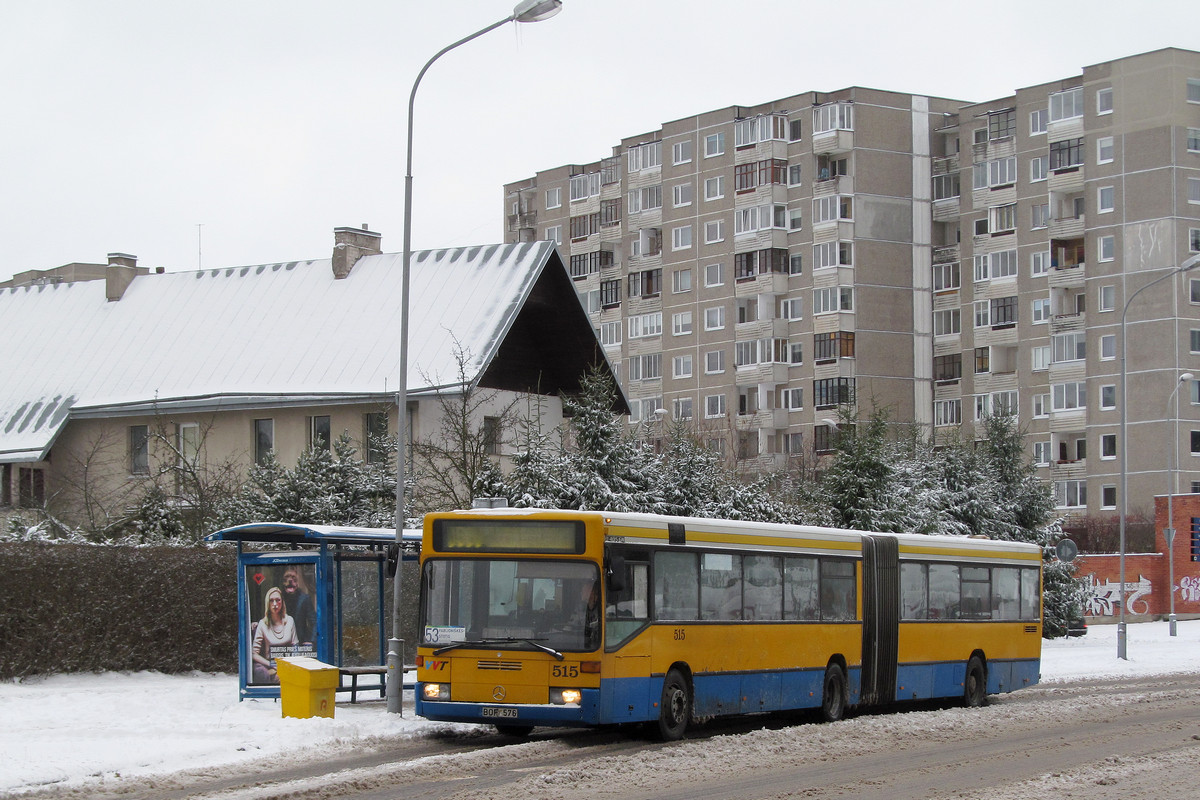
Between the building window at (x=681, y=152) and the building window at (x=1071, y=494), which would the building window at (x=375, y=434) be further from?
the building window at (x=681, y=152)

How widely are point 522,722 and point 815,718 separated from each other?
651 centimetres

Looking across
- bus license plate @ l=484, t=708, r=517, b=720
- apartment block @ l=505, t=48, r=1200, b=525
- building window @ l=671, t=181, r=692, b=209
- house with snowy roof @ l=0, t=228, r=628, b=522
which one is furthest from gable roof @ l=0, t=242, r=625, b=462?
building window @ l=671, t=181, r=692, b=209

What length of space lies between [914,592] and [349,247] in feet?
101

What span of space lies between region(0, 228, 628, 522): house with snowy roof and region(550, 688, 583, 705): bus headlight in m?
25.8

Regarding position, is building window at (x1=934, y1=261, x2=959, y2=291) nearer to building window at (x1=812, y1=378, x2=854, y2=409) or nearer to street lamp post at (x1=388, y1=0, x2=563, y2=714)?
building window at (x1=812, y1=378, x2=854, y2=409)

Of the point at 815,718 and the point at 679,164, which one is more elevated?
the point at 679,164

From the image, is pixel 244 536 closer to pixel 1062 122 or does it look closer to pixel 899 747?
pixel 899 747

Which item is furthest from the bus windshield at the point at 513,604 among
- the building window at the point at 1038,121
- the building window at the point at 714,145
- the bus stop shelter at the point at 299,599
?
the building window at the point at 714,145

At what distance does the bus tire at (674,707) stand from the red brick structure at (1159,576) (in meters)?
46.3

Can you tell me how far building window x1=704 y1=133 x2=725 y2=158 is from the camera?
89688 mm

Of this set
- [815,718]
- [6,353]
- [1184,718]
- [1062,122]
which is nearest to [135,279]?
[6,353]

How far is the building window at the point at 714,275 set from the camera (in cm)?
8975

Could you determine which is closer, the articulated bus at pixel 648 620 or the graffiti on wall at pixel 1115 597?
the articulated bus at pixel 648 620

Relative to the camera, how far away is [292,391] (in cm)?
4562
